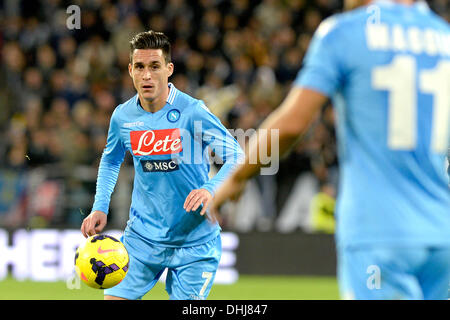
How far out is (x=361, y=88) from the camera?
2.76 metres

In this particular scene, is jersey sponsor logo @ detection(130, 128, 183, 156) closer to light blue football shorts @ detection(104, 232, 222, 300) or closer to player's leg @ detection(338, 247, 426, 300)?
light blue football shorts @ detection(104, 232, 222, 300)

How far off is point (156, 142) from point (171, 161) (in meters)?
0.16

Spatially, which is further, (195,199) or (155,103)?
(155,103)

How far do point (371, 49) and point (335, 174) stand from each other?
10.4 m

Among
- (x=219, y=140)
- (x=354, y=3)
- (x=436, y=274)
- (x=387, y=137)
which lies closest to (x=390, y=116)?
(x=387, y=137)

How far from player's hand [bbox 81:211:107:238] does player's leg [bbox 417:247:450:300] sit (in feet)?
9.03

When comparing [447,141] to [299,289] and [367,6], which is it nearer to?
[367,6]

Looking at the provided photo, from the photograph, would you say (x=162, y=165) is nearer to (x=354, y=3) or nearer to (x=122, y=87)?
(x=354, y=3)

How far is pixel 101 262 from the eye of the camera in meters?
4.99

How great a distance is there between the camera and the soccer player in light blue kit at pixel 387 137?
108 inches

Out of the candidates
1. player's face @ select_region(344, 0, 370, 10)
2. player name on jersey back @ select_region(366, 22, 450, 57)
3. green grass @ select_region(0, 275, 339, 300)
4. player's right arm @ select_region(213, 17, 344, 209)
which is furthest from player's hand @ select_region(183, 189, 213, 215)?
green grass @ select_region(0, 275, 339, 300)

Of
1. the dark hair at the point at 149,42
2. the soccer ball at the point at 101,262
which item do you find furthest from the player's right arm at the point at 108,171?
the dark hair at the point at 149,42

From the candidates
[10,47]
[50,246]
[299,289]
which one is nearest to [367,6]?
[299,289]

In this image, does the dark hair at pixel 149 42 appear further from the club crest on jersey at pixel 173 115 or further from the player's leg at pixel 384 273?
the player's leg at pixel 384 273
